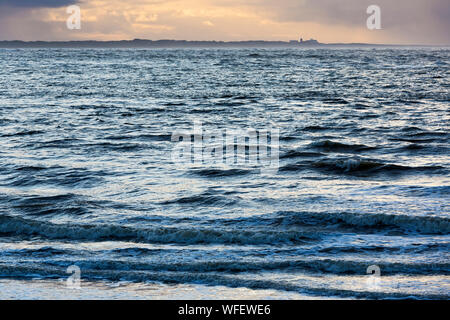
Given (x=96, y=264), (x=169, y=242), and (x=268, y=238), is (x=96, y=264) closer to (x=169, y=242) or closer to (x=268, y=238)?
(x=169, y=242)

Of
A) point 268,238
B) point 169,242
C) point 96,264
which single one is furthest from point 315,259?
point 96,264

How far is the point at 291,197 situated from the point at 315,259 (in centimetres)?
419

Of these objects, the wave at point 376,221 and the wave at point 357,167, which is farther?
the wave at point 357,167

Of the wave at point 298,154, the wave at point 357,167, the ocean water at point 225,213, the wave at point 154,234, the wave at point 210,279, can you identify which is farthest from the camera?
the wave at point 298,154
